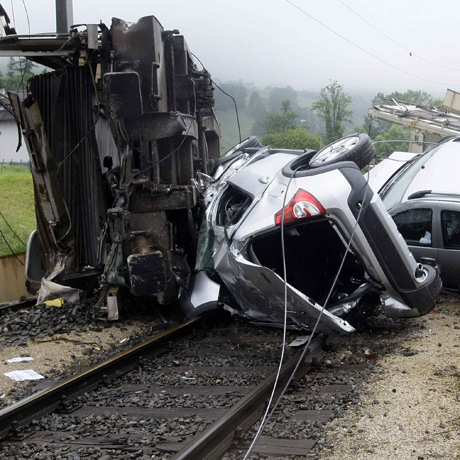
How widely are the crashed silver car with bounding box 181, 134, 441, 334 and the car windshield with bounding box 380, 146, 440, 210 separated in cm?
238

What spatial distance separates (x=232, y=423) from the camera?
4309mm

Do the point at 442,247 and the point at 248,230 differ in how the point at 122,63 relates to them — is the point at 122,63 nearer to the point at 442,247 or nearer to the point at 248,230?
the point at 248,230

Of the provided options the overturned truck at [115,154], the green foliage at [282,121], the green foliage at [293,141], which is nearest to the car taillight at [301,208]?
the overturned truck at [115,154]

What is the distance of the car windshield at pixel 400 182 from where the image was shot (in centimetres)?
955

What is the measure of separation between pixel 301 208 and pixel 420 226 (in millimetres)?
3531

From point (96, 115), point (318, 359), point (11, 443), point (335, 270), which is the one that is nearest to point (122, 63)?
point (96, 115)

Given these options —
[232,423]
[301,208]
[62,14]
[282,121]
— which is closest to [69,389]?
[232,423]

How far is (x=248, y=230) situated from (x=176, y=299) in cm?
204

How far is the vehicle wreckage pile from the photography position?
239 inches

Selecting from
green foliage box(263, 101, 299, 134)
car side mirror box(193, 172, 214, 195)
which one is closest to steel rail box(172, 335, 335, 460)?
car side mirror box(193, 172, 214, 195)

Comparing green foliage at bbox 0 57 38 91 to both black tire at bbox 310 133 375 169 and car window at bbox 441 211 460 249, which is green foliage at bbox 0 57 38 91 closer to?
black tire at bbox 310 133 375 169

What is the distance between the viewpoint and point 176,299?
26.1ft

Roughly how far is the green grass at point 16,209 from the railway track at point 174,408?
10.1 metres

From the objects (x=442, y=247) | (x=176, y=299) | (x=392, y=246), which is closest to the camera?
(x=392, y=246)
